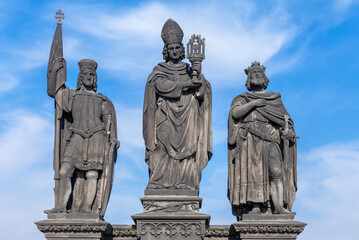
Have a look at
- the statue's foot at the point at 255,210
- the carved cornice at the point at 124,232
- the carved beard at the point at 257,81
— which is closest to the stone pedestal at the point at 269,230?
the statue's foot at the point at 255,210

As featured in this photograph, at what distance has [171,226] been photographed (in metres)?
19.0

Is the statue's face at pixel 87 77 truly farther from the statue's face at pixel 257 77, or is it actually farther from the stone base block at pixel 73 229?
the statue's face at pixel 257 77

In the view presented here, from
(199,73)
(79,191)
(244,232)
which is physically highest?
(199,73)

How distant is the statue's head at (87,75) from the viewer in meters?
20.7

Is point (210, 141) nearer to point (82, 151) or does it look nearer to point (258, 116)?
point (258, 116)

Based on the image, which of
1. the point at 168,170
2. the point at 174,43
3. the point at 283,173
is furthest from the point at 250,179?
the point at 174,43

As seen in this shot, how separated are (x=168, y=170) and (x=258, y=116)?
9.74 feet

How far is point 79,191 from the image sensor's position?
65.2 feet

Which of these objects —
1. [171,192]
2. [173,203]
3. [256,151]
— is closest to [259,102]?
[256,151]

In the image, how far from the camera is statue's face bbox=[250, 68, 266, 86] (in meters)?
20.7

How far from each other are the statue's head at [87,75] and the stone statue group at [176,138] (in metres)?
0.03

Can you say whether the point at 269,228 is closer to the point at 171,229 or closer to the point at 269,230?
the point at 269,230

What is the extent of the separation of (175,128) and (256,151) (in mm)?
2341

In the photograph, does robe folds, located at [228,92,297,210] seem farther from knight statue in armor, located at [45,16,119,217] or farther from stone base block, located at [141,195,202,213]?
knight statue in armor, located at [45,16,119,217]
